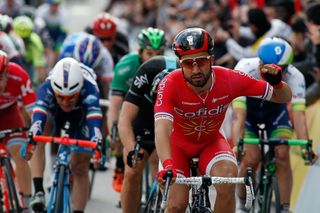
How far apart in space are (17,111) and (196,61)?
3880 millimetres

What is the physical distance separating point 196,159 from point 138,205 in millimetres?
1918

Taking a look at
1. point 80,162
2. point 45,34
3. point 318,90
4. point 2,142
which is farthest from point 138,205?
point 45,34

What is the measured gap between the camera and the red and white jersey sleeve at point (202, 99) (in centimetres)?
880

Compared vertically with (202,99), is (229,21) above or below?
above

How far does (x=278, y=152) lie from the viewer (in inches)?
442

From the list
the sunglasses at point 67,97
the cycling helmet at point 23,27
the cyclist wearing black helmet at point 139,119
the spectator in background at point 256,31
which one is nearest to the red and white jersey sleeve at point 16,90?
the sunglasses at point 67,97

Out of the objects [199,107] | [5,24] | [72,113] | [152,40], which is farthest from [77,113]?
[5,24]

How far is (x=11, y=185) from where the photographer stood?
37.3 feet

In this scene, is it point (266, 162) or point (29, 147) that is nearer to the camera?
point (29, 147)

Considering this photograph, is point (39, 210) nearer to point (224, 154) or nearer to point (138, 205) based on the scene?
point (138, 205)

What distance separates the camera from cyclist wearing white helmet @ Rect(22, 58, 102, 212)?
1071cm

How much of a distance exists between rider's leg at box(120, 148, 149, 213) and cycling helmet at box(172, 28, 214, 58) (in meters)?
2.24

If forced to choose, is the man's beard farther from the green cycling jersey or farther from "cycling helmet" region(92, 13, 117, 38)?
"cycling helmet" region(92, 13, 117, 38)

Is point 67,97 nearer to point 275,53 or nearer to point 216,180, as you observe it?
point 275,53
